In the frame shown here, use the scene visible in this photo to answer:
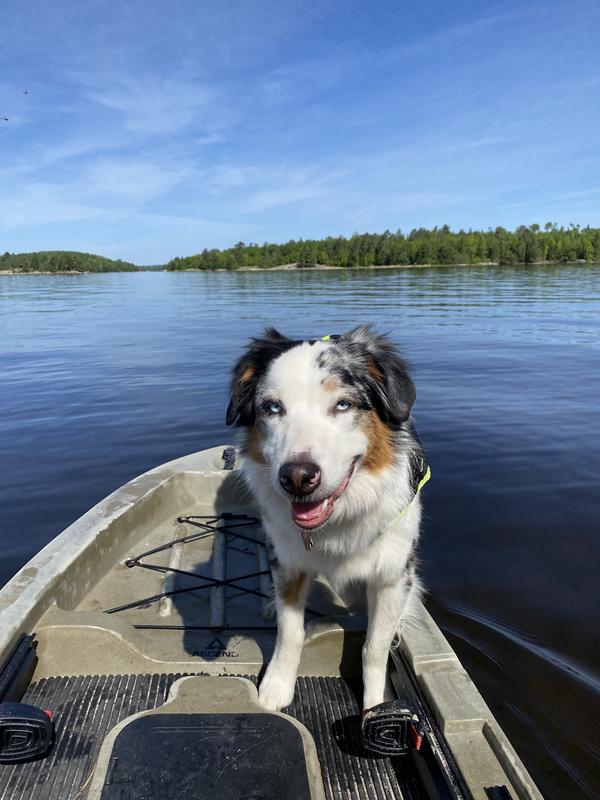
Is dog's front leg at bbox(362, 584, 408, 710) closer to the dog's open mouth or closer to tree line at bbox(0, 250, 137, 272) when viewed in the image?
the dog's open mouth

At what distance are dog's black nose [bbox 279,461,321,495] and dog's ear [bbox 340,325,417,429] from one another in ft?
2.75

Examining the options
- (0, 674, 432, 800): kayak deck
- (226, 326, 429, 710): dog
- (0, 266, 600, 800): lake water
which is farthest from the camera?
(0, 266, 600, 800): lake water

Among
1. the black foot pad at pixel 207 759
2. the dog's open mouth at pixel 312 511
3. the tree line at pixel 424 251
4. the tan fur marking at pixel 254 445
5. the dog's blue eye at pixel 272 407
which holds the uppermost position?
the tree line at pixel 424 251

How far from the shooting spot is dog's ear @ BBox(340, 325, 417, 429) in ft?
10.2

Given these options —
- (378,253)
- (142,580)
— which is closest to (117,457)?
(142,580)

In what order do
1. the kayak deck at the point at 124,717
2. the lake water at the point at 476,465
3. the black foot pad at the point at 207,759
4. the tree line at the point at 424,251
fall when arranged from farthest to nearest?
the tree line at the point at 424,251
the lake water at the point at 476,465
the kayak deck at the point at 124,717
the black foot pad at the point at 207,759

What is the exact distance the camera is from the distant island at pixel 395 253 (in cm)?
12031

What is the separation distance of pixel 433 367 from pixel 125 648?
536 inches

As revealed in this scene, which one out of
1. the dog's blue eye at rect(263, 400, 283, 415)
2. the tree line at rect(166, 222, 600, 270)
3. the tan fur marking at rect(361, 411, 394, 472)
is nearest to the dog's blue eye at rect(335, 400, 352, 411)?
the tan fur marking at rect(361, 411, 394, 472)

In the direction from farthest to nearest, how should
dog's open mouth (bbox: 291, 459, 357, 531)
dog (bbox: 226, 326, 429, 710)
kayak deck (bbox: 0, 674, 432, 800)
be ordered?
dog (bbox: 226, 326, 429, 710)
dog's open mouth (bbox: 291, 459, 357, 531)
kayak deck (bbox: 0, 674, 432, 800)

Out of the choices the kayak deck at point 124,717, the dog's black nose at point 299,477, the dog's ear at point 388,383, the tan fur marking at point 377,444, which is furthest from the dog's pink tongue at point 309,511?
the kayak deck at point 124,717

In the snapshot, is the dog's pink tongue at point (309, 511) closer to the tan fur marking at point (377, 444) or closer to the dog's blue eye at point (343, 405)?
the tan fur marking at point (377, 444)

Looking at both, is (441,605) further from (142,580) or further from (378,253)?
(378,253)

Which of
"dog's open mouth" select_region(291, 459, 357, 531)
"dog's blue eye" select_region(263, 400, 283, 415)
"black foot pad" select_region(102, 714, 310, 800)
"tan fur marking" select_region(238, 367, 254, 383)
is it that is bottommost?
"black foot pad" select_region(102, 714, 310, 800)
